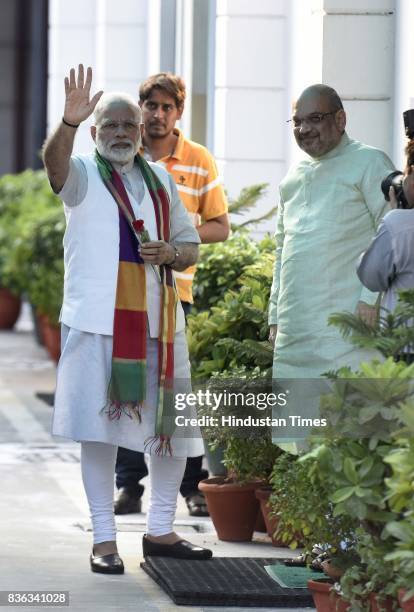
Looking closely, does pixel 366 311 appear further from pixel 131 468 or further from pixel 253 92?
pixel 253 92

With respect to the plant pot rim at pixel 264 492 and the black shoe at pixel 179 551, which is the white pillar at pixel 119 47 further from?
the black shoe at pixel 179 551

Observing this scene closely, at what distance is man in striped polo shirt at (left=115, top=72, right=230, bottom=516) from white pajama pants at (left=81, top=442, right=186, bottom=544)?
41.9 inches

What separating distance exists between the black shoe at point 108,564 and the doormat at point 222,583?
0.40ft

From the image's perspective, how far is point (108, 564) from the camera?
636cm

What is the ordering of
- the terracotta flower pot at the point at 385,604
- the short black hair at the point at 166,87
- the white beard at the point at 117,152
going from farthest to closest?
the short black hair at the point at 166,87 < the white beard at the point at 117,152 < the terracotta flower pot at the point at 385,604

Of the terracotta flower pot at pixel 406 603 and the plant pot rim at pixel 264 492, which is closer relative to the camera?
the terracotta flower pot at pixel 406 603

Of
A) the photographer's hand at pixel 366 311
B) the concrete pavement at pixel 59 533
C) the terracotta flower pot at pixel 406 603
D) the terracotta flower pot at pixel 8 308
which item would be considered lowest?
the terracotta flower pot at pixel 8 308

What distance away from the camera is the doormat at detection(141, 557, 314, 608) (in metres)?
5.92

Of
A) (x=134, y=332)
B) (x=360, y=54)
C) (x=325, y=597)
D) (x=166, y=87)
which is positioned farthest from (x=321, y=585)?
(x=360, y=54)

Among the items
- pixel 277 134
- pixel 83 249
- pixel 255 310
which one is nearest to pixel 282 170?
pixel 277 134

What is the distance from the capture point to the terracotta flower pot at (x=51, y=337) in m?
14.5

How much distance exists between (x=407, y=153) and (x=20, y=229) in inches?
412

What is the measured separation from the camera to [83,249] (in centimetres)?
629

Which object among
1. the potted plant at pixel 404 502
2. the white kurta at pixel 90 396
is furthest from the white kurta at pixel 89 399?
the potted plant at pixel 404 502
